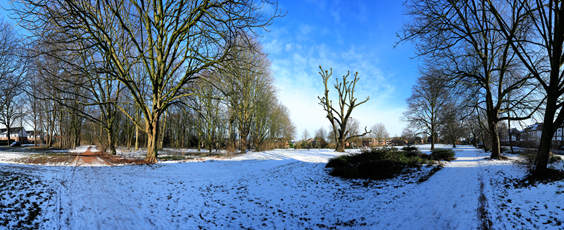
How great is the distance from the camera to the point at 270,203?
595 cm

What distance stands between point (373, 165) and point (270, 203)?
569 cm

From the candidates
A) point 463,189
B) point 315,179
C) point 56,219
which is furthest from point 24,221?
point 463,189

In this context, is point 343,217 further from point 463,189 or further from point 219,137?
point 219,137

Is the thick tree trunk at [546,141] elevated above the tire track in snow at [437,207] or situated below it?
above

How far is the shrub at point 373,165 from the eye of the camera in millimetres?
9250

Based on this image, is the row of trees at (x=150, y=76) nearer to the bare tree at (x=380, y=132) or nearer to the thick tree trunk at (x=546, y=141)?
the thick tree trunk at (x=546, y=141)

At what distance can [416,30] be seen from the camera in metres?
8.83

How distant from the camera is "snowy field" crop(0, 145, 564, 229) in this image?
421 cm

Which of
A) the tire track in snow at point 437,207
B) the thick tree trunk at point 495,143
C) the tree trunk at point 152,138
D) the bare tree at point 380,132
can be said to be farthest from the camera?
the bare tree at point 380,132

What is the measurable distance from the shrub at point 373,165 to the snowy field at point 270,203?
3.81 ft

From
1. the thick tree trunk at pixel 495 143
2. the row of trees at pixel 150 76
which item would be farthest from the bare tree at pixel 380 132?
the thick tree trunk at pixel 495 143

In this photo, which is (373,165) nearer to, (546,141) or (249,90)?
(546,141)

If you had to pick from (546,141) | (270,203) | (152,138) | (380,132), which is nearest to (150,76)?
(152,138)

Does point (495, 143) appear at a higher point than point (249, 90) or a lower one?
lower
